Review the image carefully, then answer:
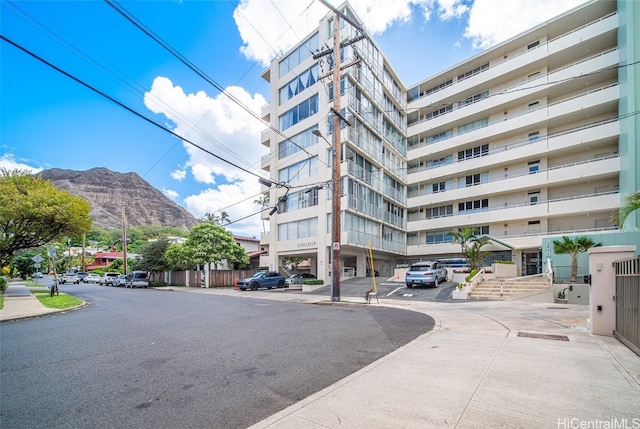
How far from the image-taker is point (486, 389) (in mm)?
4031

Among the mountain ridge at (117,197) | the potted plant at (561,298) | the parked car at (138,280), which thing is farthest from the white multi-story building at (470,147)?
the mountain ridge at (117,197)

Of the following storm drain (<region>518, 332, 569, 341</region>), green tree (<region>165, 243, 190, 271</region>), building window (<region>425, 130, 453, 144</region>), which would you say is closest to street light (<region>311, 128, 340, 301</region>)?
storm drain (<region>518, 332, 569, 341</region>)

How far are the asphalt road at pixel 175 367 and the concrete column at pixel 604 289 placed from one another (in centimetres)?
384

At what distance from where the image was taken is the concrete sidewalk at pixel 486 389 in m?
3.24

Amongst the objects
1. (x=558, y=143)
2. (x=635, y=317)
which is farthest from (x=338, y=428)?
(x=558, y=143)

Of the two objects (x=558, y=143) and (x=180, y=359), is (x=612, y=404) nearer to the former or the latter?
(x=180, y=359)

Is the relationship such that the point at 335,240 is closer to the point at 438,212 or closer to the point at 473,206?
the point at 473,206

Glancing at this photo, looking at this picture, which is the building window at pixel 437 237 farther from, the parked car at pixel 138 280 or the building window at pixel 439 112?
the parked car at pixel 138 280

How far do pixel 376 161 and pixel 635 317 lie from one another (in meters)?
26.8

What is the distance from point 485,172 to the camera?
3356 cm

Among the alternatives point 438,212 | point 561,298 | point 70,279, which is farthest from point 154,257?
point 561,298

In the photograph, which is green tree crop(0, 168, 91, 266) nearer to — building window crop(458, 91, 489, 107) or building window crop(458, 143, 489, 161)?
building window crop(458, 143, 489, 161)

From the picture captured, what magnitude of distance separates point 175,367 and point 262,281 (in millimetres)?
23205
